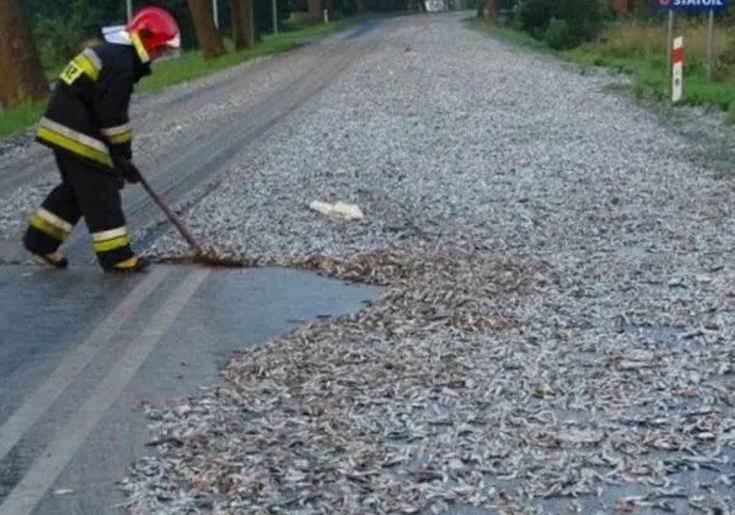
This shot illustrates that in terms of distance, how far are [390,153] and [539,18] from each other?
48654mm

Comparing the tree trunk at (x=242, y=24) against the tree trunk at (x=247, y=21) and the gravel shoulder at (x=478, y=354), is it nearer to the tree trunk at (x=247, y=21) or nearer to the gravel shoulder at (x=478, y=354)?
the tree trunk at (x=247, y=21)

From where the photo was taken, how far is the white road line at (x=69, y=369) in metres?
6.47

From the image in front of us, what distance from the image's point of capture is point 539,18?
211 ft

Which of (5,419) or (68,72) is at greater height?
(68,72)

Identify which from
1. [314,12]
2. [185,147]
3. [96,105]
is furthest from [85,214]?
[314,12]

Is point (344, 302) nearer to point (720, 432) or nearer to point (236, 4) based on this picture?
point (720, 432)

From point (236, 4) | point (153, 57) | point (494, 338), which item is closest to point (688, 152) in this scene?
point (153, 57)

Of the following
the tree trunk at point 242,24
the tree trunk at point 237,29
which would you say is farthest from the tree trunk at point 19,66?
the tree trunk at point 237,29

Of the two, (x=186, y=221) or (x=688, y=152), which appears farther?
(x=688, y=152)

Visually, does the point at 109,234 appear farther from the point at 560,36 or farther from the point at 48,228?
the point at 560,36

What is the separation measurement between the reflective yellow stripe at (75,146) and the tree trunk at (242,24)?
45786 millimetres

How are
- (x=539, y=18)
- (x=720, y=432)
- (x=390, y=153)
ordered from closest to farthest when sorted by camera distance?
(x=720, y=432)
(x=390, y=153)
(x=539, y=18)

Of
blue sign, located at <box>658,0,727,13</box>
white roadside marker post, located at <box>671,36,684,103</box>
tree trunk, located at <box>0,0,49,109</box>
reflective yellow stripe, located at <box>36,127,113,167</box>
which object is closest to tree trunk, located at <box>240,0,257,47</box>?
tree trunk, located at <box>0,0,49,109</box>

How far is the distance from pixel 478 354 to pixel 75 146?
149 inches
